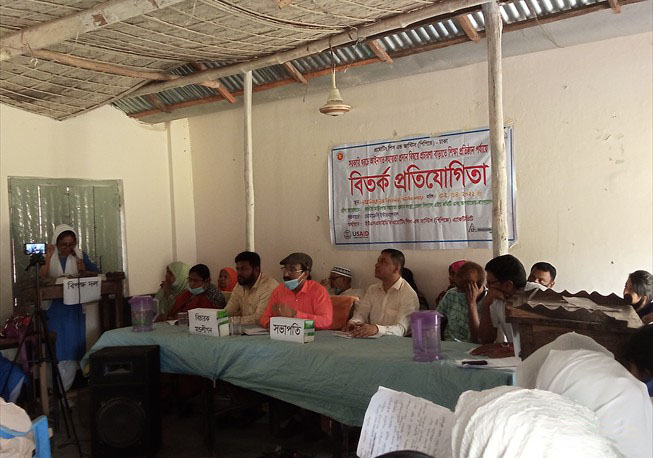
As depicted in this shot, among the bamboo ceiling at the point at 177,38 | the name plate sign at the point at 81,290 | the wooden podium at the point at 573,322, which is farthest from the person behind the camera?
the name plate sign at the point at 81,290

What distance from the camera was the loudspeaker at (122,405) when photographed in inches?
158

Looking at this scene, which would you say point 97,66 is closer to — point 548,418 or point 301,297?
point 301,297

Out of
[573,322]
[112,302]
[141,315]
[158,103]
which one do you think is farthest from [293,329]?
[158,103]

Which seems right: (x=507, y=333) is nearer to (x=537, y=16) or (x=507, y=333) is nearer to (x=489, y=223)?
(x=489, y=223)

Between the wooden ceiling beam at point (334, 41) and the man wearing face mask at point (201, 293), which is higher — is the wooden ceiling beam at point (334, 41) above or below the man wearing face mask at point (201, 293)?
above

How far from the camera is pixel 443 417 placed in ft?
4.02

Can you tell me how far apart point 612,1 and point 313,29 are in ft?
6.83

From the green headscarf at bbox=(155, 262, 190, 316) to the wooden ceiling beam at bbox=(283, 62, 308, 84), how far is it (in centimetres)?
262

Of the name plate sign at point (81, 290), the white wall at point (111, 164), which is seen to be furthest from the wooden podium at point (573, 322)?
the white wall at point (111, 164)

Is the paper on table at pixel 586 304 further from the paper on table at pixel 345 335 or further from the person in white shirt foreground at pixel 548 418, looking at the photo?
the paper on table at pixel 345 335

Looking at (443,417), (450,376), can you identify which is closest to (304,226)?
(450,376)

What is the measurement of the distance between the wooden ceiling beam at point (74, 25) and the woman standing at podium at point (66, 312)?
231 centimetres

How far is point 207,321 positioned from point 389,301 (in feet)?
4.27

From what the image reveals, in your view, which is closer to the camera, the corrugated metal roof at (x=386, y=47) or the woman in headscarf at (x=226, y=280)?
the corrugated metal roof at (x=386, y=47)
